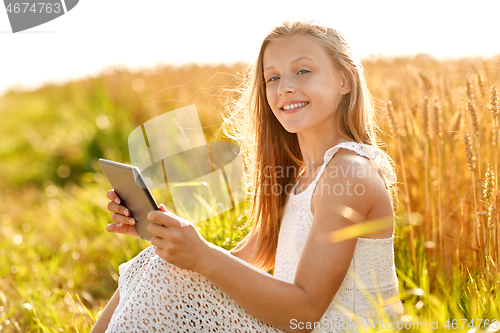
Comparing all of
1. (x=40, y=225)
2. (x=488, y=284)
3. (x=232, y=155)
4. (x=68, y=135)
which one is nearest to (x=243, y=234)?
(x=232, y=155)

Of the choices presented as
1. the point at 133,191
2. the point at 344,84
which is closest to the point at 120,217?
the point at 133,191

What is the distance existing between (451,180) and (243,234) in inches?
45.1

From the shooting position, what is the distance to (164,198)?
11.0ft

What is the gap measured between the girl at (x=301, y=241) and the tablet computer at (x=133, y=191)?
52 millimetres

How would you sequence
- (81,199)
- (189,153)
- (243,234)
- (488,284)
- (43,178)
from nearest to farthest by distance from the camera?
(488,284) < (189,153) < (243,234) < (81,199) < (43,178)

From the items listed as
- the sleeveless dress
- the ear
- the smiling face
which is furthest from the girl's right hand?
the ear

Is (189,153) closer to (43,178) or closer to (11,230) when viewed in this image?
(11,230)

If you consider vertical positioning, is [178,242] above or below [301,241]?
above

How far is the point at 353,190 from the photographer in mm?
1273

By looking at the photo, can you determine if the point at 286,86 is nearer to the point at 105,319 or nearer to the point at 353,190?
the point at 353,190

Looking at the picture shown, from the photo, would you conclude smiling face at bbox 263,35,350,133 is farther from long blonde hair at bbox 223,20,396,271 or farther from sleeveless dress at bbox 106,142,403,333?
sleeveless dress at bbox 106,142,403,333

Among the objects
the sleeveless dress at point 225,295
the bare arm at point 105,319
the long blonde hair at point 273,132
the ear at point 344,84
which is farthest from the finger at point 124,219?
the ear at point 344,84

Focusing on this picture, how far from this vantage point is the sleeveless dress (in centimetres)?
131

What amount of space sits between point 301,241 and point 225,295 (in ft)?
1.12
